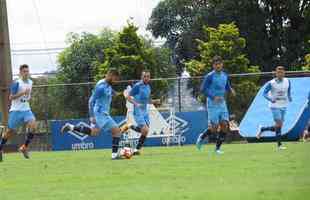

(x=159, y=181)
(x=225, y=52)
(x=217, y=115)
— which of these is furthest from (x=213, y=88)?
(x=225, y=52)

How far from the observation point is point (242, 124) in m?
29.6

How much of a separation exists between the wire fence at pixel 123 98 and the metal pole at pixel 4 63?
140 centimetres

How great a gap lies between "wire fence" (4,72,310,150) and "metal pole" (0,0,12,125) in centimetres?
140

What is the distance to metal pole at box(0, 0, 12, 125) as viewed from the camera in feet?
100.0

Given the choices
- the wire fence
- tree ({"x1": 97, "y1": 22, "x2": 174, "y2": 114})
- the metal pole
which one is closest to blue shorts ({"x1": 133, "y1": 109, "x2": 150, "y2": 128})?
the wire fence

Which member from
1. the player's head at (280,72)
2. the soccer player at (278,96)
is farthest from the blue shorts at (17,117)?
the player's head at (280,72)

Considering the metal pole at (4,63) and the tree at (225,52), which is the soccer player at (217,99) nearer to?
the metal pole at (4,63)

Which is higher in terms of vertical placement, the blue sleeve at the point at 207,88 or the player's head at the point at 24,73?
the player's head at the point at 24,73

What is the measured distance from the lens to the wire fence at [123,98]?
103 feet

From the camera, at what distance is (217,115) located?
1889 cm

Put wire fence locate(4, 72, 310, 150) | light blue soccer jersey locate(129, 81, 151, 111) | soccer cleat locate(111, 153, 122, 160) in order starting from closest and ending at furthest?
soccer cleat locate(111, 153, 122, 160), light blue soccer jersey locate(129, 81, 151, 111), wire fence locate(4, 72, 310, 150)

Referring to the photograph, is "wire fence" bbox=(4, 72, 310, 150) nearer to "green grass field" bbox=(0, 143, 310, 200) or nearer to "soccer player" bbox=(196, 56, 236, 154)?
"soccer player" bbox=(196, 56, 236, 154)

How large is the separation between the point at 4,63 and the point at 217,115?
13.7m

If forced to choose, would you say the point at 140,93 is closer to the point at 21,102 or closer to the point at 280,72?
the point at 21,102
